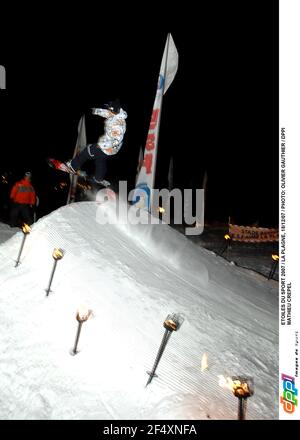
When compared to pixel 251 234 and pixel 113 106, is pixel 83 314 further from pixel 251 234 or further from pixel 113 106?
pixel 251 234

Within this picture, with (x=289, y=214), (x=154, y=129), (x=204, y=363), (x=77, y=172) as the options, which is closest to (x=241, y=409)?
(x=204, y=363)

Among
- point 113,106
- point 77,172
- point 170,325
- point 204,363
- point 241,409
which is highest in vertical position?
point 113,106

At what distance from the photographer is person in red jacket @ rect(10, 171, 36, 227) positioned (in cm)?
1028

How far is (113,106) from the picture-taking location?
7.36 metres

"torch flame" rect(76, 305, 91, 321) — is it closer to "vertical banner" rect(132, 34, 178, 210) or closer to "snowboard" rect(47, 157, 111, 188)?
"snowboard" rect(47, 157, 111, 188)

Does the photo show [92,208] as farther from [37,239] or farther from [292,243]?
[292,243]

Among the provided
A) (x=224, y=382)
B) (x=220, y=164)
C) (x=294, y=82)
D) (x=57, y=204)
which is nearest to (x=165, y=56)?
(x=294, y=82)

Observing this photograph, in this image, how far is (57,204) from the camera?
21.3m

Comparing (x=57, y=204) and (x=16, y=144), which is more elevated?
(x=16, y=144)

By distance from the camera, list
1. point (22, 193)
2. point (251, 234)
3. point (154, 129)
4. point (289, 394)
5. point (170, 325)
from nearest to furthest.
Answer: point (170, 325), point (289, 394), point (22, 193), point (154, 129), point (251, 234)

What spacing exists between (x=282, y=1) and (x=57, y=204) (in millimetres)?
18136

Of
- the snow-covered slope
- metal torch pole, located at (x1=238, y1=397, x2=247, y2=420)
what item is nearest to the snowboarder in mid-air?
the snow-covered slope

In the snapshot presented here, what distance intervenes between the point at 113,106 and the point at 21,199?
4.73 meters
